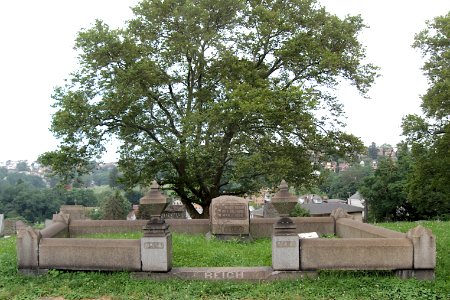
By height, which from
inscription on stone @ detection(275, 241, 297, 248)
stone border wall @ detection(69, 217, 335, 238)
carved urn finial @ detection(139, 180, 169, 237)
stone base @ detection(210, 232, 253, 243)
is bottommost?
stone base @ detection(210, 232, 253, 243)

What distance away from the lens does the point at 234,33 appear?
22766 millimetres

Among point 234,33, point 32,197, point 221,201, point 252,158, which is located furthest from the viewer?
point 32,197

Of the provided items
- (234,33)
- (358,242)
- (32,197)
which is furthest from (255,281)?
(32,197)

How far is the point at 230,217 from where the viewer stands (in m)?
15.8

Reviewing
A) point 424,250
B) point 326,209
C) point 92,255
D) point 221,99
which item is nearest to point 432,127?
point 221,99

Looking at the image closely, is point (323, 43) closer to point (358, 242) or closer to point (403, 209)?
point (358, 242)

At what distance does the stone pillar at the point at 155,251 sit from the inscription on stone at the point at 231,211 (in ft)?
19.1

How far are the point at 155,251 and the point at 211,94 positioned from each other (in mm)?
13432

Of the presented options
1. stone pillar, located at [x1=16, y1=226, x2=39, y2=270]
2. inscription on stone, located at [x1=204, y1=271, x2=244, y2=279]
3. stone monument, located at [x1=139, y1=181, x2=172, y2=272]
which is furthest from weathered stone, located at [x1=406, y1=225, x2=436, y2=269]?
stone pillar, located at [x1=16, y1=226, x2=39, y2=270]

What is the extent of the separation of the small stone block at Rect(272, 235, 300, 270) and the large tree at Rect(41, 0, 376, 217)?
9510mm

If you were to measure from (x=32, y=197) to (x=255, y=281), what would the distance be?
83.3 m

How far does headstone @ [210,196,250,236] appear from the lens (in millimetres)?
15734

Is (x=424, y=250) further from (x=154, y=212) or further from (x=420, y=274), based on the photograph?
(x=154, y=212)

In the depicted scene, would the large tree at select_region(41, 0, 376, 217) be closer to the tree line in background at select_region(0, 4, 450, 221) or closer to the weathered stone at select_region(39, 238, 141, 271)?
the tree line in background at select_region(0, 4, 450, 221)
